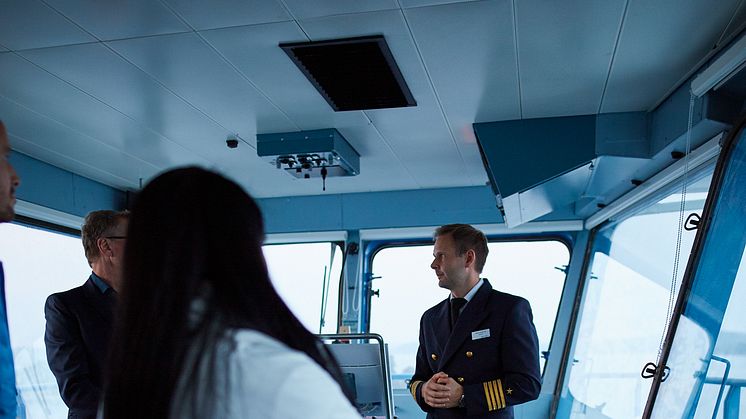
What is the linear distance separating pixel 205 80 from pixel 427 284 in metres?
3.75

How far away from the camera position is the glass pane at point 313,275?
6.72m

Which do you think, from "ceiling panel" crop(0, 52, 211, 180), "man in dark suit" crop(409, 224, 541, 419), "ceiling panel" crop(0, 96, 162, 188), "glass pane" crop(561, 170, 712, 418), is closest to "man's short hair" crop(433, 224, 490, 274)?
"man in dark suit" crop(409, 224, 541, 419)

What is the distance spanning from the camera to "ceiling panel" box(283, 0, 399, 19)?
2656 millimetres

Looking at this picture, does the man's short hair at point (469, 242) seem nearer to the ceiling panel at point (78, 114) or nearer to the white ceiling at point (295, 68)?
the white ceiling at point (295, 68)

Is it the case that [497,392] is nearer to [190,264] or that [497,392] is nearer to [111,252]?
[111,252]

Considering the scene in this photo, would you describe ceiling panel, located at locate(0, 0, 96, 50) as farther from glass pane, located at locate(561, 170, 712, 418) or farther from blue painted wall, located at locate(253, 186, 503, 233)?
blue painted wall, located at locate(253, 186, 503, 233)

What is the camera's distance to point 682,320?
137 inches

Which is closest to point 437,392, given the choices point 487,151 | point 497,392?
point 497,392

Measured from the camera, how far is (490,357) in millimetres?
2621

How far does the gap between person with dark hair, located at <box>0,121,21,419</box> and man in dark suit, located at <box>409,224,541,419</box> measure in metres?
1.60

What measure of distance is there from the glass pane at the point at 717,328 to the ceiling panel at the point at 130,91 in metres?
2.86

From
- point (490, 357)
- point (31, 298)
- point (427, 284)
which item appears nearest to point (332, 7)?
point (490, 357)

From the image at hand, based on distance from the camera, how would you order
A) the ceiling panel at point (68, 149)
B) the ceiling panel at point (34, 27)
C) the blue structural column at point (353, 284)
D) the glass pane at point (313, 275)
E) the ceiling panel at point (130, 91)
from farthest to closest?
the glass pane at point (313, 275) → the blue structural column at point (353, 284) → the ceiling panel at point (68, 149) → the ceiling panel at point (130, 91) → the ceiling panel at point (34, 27)

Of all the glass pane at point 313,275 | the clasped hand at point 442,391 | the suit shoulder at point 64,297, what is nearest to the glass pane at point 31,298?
the glass pane at point 313,275
